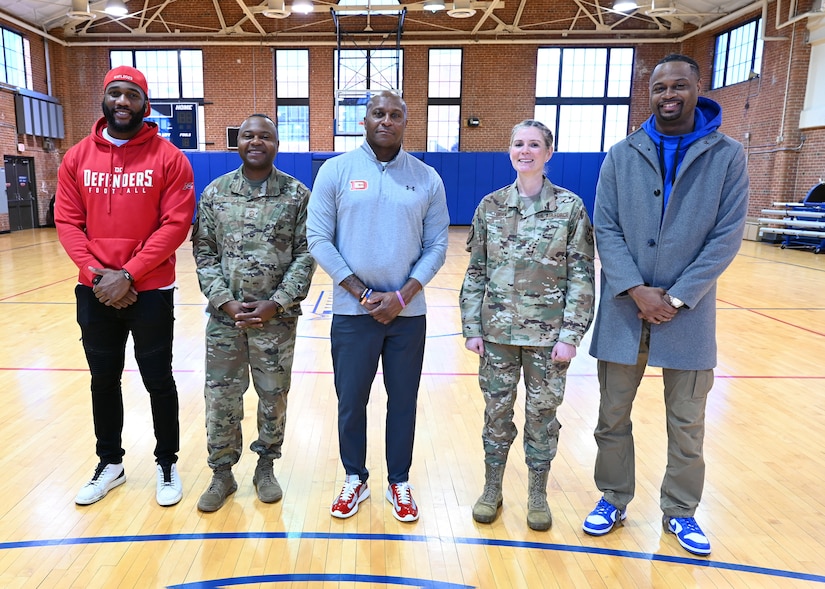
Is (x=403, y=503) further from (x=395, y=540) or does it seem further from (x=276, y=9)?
(x=276, y=9)

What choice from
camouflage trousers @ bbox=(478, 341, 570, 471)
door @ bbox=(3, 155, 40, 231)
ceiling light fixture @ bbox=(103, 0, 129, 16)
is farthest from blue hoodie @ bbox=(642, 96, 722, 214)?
door @ bbox=(3, 155, 40, 231)

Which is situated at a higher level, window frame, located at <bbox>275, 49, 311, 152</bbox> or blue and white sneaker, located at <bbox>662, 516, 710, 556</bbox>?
window frame, located at <bbox>275, 49, 311, 152</bbox>

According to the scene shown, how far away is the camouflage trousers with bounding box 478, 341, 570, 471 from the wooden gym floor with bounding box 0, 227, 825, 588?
1.07 ft

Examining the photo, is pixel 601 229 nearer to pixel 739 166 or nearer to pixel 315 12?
pixel 739 166

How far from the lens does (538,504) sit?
2.37 m

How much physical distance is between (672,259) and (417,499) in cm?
140

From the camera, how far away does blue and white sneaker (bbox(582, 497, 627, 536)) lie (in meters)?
2.30

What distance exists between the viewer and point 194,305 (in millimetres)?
6609

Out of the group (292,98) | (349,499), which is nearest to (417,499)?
(349,499)

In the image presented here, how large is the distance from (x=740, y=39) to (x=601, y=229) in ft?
47.3

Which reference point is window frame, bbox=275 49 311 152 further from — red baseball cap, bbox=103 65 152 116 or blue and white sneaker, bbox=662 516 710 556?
blue and white sneaker, bbox=662 516 710 556

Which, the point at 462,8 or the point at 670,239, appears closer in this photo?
the point at 670,239

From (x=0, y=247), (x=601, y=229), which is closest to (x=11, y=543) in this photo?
(x=601, y=229)

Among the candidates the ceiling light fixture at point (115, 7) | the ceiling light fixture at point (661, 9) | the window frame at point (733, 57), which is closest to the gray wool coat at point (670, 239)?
the ceiling light fixture at point (661, 9)
